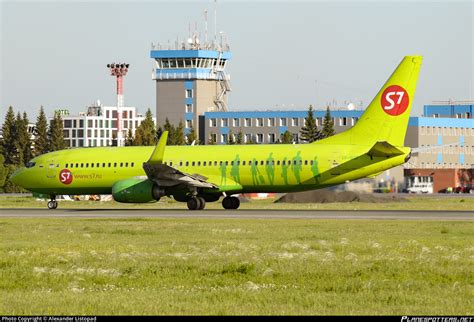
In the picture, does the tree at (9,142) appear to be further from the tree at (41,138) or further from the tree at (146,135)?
the tree at (146,135)

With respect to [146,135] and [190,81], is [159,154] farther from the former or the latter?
[190,81]

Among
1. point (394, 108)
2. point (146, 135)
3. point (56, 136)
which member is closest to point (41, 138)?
point (56, 136)

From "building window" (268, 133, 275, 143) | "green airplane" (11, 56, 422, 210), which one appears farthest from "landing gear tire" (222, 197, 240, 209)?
"building window" (268, 133, 275, 143)

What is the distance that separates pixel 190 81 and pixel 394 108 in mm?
127644

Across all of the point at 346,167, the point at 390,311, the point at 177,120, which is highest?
the point at 177,120

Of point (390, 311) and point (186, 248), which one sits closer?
point (390, 311)

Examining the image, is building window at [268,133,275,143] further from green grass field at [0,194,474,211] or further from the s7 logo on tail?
the s7 logo on tail

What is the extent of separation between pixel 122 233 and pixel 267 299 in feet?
66.2

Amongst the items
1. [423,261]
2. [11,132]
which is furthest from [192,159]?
[11,132]

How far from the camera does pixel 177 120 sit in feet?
611

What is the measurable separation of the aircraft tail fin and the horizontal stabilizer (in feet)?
4.38

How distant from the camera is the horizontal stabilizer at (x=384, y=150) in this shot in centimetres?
5594

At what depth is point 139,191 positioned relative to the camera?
59531mm

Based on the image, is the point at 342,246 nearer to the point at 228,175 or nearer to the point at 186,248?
the point at 186,248
